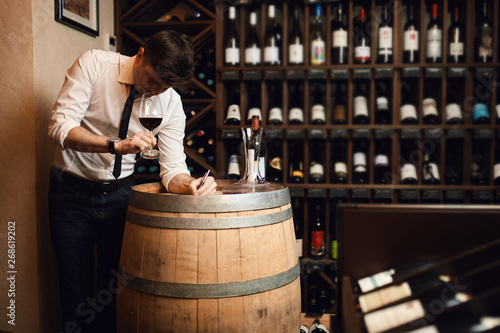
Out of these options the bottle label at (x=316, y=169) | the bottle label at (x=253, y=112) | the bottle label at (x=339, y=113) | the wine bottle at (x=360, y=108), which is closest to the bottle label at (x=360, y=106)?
the wine bottle at (x=360, y=108)

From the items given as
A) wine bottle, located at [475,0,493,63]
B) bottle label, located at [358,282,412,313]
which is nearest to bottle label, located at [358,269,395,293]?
bottle label, located at [358,282,412,313]

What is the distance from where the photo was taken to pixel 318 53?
9.29ft

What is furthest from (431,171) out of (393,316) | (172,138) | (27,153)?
(27,153)

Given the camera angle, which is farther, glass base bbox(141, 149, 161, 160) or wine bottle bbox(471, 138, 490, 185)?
wine bottle bbox(471, 138, 490, 185)

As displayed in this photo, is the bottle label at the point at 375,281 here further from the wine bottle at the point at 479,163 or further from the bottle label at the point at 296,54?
the wine bottle at the point at 479,163

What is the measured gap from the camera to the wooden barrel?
1329mm

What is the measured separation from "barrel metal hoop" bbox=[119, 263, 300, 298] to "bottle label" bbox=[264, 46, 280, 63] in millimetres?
1811

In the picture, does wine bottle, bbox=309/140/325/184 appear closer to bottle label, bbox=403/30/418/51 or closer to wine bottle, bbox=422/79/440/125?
wine bottle, bbox=422/79/440/125

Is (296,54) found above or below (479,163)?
above

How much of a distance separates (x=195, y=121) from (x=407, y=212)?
244 cm

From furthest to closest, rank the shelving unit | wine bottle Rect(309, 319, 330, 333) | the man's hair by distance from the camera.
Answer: the shelving unit, wine bottle Rect(309, 319, 330, 333), the man's hair

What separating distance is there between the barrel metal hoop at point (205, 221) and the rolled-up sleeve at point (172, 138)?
1.66 feet

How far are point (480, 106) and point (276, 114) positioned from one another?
4.44 ft

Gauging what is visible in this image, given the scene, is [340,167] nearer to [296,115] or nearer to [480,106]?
[296,115]
